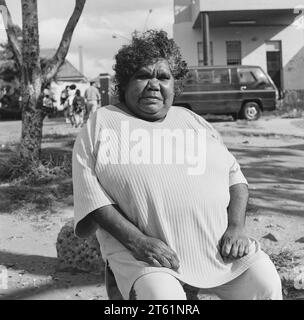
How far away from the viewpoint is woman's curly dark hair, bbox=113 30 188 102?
8.77 ft

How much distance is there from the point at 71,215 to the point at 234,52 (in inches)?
777

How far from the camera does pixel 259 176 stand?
7457 millimetres

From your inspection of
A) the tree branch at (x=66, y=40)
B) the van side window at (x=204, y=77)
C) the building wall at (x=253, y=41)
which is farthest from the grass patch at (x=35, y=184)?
the building wall at (x=253, y=41)

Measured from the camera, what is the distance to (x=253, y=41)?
24.5m

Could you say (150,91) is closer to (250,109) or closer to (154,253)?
(154,253)

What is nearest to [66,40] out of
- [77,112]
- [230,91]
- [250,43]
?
[77,112]

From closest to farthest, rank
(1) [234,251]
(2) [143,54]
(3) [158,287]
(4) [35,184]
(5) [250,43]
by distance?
(3) [158,287] → (1) [234,251] → (2) [143,54] → (4) [35,184] → (5) [250,43]

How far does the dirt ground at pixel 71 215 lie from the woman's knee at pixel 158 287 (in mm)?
1477

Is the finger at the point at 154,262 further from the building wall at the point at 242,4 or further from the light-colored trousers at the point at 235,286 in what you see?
the building wall at the point at 242,4

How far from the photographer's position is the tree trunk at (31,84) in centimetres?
715

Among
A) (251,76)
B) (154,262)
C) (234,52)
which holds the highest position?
(234,52)

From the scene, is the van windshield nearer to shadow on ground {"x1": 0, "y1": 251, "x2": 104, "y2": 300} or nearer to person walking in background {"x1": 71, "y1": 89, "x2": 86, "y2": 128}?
person walking in background {"x1": 71, "y1": 89, "x2": 86, "y2": 128}

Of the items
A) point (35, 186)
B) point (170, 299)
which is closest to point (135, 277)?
point (170, 299)
